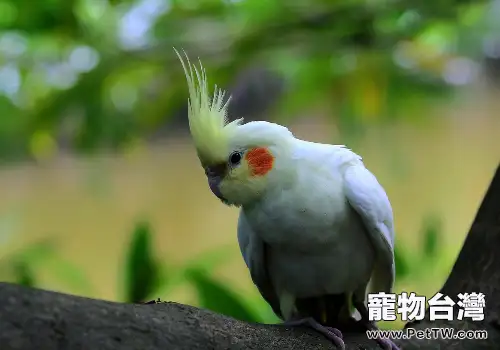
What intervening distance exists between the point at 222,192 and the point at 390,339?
27 centimetres

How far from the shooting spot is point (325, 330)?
679 mm

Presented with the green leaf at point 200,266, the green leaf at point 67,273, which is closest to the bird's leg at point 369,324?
the green leaf at point 200,266

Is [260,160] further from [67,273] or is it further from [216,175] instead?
[67,273]

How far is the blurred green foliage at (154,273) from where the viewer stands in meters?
0.96

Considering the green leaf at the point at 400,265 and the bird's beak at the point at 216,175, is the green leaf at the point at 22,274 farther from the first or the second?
the green leaf at the point at 400,265

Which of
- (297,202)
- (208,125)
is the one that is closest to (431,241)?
(297,202)

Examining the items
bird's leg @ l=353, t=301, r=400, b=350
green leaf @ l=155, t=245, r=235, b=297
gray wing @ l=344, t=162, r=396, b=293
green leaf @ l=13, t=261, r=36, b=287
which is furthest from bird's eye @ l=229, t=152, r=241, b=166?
green leaf @ l=155, t=245, r=235, b=297

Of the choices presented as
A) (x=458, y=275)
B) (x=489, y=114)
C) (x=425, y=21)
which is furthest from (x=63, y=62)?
(x=489, y=114)

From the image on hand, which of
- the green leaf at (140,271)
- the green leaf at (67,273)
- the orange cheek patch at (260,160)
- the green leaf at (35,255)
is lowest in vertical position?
the green leaf at (140,271)

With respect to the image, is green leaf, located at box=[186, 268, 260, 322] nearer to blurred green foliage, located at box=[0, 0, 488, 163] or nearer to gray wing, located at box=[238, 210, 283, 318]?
gray wing, located at box=[238, 210, 283, 318]

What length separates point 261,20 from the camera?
1.18 meters

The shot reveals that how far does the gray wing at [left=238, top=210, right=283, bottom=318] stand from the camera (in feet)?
2.51

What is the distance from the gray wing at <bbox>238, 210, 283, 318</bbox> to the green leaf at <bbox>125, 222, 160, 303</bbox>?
0.75 ft

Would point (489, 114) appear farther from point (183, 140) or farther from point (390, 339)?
point (390, 339)
